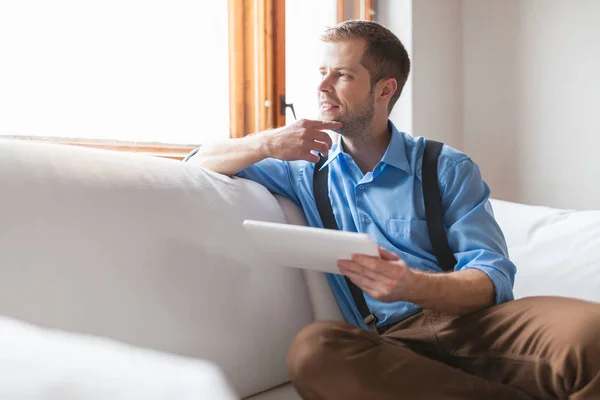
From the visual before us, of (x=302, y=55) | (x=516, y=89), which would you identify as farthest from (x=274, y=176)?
(x=516, y=89)

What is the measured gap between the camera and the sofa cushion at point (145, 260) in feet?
3.04

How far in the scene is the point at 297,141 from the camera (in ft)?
4.74

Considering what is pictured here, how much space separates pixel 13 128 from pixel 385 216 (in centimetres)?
93

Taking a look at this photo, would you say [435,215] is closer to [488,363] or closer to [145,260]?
[488,363]

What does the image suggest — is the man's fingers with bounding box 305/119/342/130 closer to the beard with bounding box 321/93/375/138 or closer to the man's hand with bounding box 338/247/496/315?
the beard with bounding box 321/93/375/138

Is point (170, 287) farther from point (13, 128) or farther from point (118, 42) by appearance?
point (118, 42)

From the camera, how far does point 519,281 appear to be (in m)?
1.67

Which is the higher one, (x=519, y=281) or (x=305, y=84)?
(x=305, y=84)

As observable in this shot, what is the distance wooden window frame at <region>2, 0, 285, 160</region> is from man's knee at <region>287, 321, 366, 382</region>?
3.69ft

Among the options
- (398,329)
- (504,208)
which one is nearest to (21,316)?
(398,329)

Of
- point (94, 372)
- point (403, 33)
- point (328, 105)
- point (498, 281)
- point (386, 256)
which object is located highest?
point (403, 33)

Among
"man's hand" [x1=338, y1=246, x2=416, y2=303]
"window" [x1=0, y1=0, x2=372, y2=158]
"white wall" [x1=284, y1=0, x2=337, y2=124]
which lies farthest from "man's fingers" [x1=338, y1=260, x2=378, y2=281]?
"white wall" [x1=284, y1=0, x2=337, y2=124]

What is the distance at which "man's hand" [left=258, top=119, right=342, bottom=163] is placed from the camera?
1.43m

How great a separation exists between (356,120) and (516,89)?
1.49 meters
